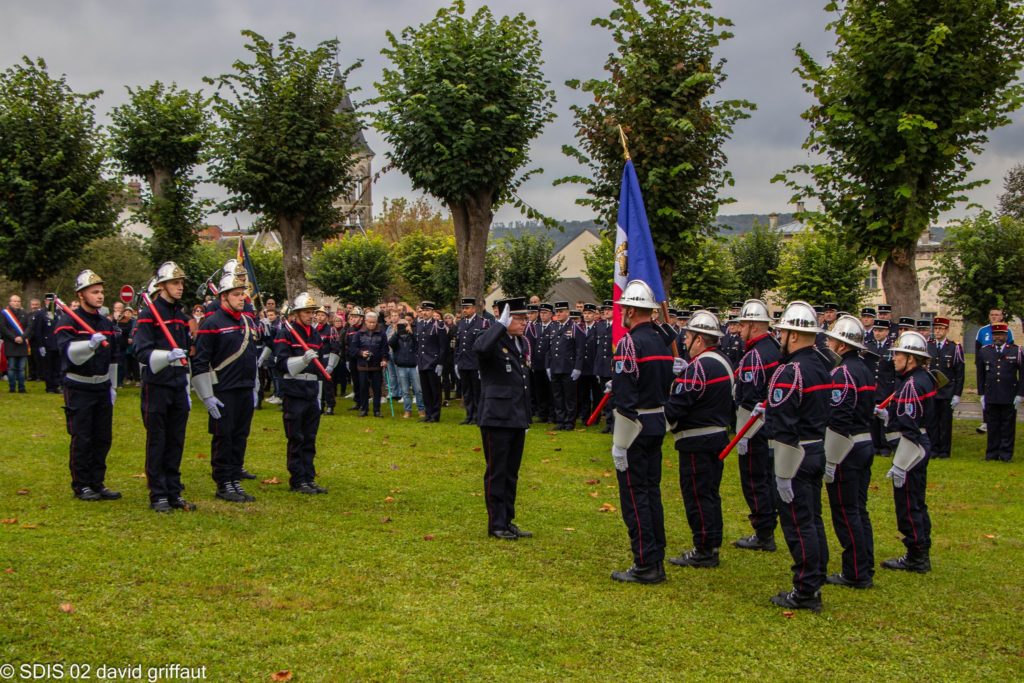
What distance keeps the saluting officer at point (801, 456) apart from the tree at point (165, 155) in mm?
22481

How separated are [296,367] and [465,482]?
2.66 meters

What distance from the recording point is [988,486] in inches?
491

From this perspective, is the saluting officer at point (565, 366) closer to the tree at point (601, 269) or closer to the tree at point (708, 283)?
the tree at point (708, 283)

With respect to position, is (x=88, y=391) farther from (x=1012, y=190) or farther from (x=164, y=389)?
(x=1012, y=190)

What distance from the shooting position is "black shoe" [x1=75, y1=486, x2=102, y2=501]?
928cm

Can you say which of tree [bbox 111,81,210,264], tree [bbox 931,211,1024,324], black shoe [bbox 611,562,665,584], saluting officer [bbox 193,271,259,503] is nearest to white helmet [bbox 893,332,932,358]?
black shoe [bbox 611,562,665,584]

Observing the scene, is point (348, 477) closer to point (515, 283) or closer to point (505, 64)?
point (505, 64)

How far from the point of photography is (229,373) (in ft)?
32.0

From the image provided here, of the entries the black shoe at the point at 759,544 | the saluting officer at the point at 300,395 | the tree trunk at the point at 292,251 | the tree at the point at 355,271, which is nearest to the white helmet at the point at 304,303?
the saluting officer at the point at 300,395

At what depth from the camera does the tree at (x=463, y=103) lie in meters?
20.5

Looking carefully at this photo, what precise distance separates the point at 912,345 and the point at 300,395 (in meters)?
6.70

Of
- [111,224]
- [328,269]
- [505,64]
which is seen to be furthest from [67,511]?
[328,269]

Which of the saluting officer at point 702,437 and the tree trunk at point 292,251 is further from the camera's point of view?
the tree trunk at point 292,251

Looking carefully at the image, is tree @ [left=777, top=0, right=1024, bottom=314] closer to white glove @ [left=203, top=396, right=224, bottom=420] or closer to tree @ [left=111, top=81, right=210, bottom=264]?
white glove @ [left=203, top=396, right=224, bottom=420]
